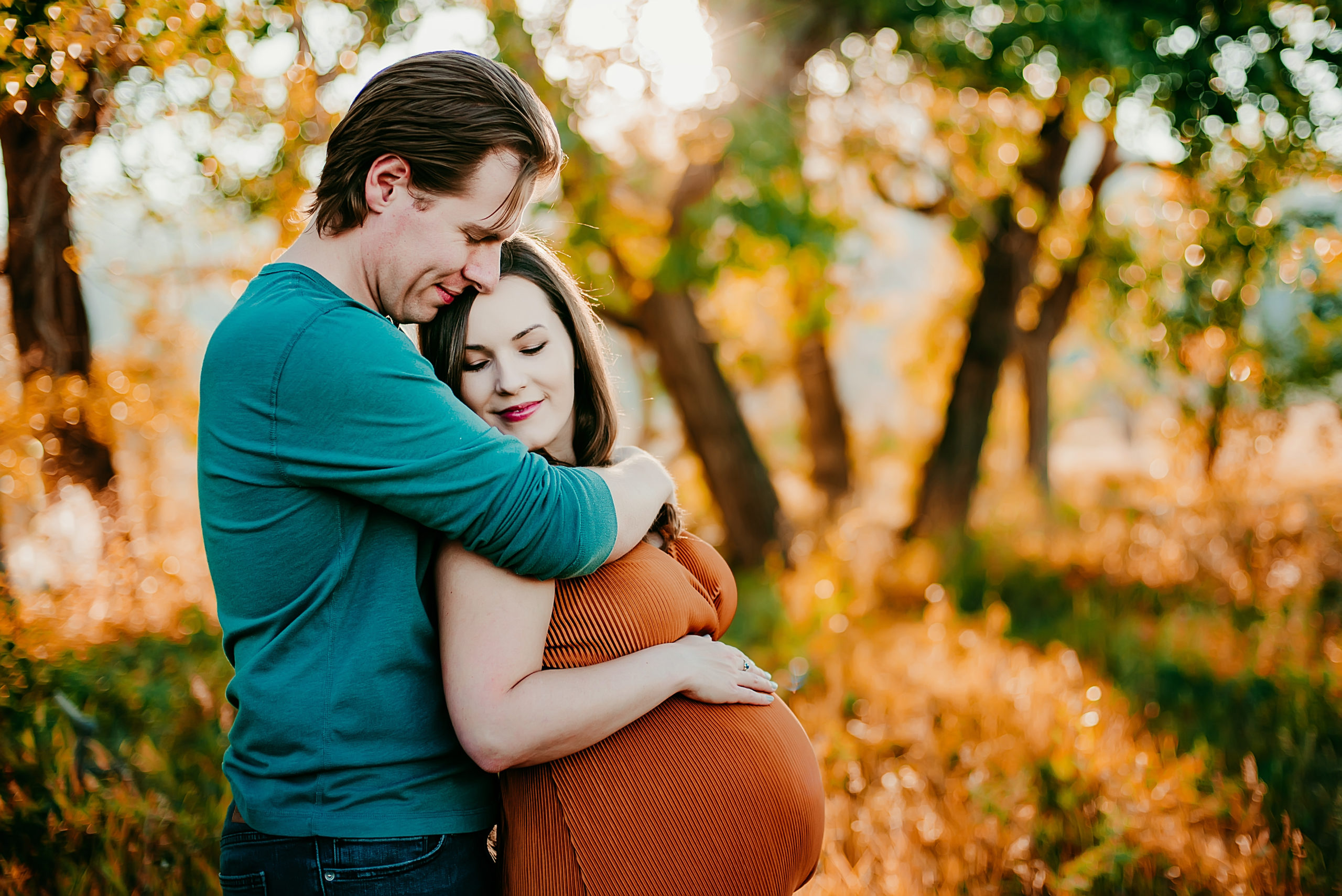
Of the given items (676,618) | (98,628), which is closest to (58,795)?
(98,628)

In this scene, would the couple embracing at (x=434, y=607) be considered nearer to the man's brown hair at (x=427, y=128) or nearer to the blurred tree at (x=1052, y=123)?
the man's brown hair at (x=427, y=128)

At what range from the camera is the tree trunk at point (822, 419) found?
1285 centimetres

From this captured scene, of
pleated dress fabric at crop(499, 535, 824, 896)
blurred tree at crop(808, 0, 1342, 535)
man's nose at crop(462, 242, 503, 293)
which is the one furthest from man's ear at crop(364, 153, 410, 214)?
blurred tree at crop(808, 0, 1342, 535)

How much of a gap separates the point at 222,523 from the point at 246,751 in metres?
0.46

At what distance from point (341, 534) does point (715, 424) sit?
23.6 ft

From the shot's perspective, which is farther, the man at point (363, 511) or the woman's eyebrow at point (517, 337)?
the woman's eyebrow at point (517, 337)

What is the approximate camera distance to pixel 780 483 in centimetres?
1756

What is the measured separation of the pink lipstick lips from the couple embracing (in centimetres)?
32

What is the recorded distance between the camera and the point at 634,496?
1.82 meters

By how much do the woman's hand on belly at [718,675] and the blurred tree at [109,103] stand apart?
90.8 inches

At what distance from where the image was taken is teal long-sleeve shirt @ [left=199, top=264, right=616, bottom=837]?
1.43 metres

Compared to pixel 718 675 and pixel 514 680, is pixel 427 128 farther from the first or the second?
pixel 718 675

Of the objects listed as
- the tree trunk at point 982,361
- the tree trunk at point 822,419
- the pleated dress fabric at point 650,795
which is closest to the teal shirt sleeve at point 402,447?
the pleated dress fabric at point 650,795

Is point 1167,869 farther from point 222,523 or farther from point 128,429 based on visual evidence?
point 128,429
